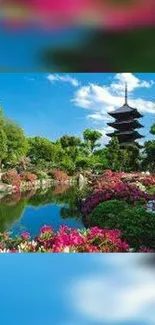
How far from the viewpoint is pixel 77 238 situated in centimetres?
619

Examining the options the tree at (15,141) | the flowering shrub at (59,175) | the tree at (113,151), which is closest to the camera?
the tree at (113,151)

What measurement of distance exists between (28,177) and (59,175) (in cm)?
95

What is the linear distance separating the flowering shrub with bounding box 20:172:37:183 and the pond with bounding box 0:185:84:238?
208mm

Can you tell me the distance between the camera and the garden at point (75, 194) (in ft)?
21.1

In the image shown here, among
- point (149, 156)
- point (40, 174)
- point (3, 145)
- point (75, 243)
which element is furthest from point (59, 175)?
point (75, 243)

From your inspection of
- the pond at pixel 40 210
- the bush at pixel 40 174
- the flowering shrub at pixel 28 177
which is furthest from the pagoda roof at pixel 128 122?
the flowering shrub at pixel 28 177

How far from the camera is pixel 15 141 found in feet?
26.2

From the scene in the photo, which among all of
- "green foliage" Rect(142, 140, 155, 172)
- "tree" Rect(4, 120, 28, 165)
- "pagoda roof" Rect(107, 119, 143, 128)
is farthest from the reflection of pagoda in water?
"tree" Rect(4, 120, 28, 165)

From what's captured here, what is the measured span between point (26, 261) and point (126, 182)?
6.96 ft

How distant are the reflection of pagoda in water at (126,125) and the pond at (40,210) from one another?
38.8 inches

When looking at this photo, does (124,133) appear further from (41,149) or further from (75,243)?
(75,243)
